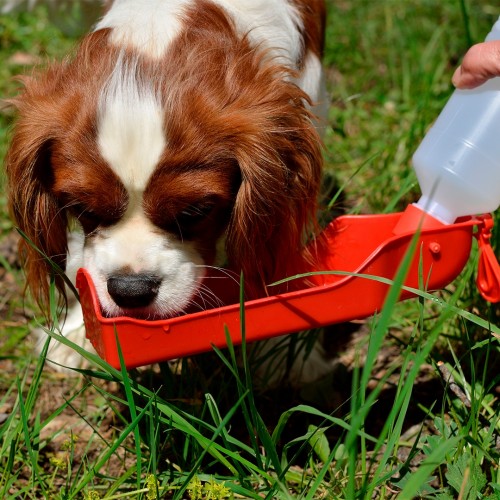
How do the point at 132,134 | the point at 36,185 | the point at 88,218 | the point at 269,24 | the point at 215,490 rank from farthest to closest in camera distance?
the point at 269,24
the point at 36,185
the point at 88,218
the point at 132,134
the point at 215,490

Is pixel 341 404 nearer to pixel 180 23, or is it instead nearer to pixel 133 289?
pixel 133 289

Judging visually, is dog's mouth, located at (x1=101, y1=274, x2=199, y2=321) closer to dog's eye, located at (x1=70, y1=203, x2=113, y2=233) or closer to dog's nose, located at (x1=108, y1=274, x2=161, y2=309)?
dog's nose, located at (x1=108, y1=274, x2=161, y2=309)

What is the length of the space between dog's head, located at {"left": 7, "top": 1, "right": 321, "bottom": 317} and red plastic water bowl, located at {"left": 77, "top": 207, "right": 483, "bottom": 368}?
0.47 feet

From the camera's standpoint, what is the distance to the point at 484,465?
91.0 inches

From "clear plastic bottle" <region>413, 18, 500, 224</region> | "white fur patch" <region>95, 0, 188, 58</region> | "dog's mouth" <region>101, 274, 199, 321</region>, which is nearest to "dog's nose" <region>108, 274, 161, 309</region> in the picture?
"dog's mouth" <region>101, 274, 199, 321</region>

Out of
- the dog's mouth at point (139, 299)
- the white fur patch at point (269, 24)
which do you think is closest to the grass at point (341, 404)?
the dog's mouth at point (139, 299)

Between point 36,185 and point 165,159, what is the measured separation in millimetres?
539

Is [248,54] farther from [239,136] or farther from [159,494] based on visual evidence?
[159,494]

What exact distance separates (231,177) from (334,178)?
1504 mm

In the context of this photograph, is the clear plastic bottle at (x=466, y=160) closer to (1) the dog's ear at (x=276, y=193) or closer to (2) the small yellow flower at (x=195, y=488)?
(1) the dog's ear at (x=276, y=193)

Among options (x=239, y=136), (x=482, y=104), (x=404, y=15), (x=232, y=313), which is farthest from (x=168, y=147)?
(x=404, y=15)

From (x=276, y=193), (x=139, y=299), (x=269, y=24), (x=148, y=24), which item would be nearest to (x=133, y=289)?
(x=139, y=299)

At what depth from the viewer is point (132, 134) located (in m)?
2.26

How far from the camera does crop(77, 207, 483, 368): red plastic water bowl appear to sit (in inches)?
87.9
